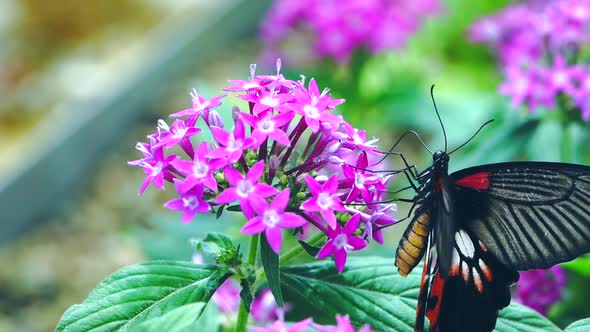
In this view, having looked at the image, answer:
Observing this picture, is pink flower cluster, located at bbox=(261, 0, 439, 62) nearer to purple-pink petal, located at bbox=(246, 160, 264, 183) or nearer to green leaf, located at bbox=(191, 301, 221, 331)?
green leaf, located at bbox=(191, 301, 221, 331)

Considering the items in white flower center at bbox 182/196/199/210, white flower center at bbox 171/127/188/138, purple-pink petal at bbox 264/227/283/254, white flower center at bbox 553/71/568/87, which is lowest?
purple-pink petal at bbox 264/227/283/254

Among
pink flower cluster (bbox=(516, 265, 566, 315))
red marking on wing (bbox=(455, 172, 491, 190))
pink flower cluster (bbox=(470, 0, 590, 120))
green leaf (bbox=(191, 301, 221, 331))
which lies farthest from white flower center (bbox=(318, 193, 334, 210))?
pink flower cluster (bbox=(470, 0, 590, 120))

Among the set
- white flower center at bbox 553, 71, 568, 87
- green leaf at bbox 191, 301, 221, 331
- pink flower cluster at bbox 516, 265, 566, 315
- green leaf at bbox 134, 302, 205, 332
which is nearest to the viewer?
green leaf at bbox 134, 302, 205, 332

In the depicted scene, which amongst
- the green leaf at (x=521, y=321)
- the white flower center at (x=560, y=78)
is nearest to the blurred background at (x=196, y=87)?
the white flower center at (x=560, y=78)

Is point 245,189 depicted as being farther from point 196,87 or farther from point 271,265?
point 196,87

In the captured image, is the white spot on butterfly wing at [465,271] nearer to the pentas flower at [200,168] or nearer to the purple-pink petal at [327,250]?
the purple-pink petal at [327,250]

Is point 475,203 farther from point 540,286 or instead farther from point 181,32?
point 181,32

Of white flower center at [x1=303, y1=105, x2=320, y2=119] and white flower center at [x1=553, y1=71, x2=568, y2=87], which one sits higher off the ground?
white flower center at [x1=553, y1=71, x2=568, y2=87]
